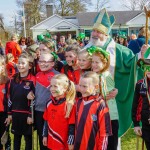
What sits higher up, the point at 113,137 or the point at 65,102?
the point at 65,102

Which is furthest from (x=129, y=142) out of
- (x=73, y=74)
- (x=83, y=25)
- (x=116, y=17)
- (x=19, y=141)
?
(x=116, y=17)

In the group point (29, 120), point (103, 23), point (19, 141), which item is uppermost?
point (103, 23)

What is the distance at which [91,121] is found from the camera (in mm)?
3115

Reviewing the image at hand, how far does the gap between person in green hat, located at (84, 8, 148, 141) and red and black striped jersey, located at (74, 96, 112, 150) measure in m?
1.12

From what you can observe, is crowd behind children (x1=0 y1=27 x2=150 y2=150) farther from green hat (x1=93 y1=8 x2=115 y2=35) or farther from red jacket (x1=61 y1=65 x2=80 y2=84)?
green hat (x1=93 y1=8 x2=115 y2=35)

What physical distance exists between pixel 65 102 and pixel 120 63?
1.17 meters

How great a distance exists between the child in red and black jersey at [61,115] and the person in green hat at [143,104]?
76 cm

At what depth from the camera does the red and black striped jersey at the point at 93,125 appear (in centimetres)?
310

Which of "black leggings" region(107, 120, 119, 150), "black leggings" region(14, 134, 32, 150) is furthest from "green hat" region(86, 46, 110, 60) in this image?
"black leggings" region(14, 134, 32, 150)

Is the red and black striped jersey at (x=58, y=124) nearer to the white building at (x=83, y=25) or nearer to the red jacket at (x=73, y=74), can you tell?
the red jacket at (x=73, y=74)

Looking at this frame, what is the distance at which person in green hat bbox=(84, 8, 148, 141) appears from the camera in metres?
4.09

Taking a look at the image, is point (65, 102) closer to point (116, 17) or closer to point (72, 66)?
point (72, 66)

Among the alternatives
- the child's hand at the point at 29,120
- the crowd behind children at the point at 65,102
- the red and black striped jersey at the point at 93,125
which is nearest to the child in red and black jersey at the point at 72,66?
the crowd behind children at the point at 65,102

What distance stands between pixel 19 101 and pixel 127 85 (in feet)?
5.20
